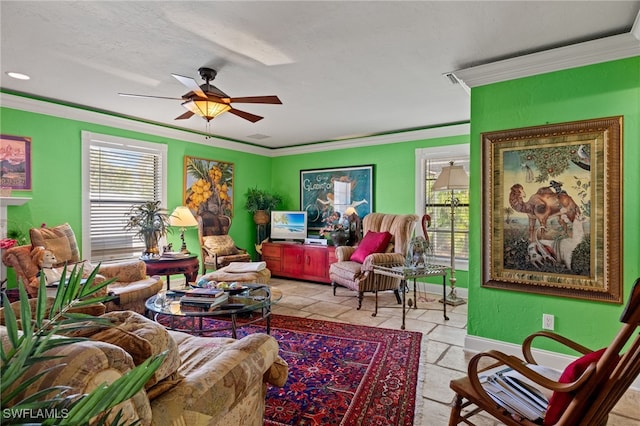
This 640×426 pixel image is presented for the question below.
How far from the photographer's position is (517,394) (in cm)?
154

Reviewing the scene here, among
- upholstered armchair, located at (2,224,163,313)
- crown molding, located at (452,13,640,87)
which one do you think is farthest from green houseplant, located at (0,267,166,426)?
crown molding, located at (452,13,640,87)

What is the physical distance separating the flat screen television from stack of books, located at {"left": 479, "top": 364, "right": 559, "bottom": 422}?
4695 mm

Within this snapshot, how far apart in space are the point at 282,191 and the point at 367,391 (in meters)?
5.01

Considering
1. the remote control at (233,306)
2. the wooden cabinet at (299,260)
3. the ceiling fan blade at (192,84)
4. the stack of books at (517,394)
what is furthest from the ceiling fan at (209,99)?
the wooden cabinet at (299,260)

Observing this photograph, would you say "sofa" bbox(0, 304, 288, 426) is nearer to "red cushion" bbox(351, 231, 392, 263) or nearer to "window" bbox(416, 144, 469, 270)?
"red cushion" bbox(351, 231, 392, 263)

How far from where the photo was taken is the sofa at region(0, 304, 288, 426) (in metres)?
0.90

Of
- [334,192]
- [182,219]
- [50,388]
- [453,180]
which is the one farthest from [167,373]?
[334,192]

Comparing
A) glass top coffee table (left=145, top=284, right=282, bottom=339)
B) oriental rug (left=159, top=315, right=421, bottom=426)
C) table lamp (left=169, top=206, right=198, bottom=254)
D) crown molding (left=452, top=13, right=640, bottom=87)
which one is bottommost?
oriental rug (left=159, top=315, right=421, bottom=426)

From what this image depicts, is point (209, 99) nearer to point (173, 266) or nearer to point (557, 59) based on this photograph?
point (173, 266)

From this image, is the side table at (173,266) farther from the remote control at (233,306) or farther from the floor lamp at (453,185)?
the floor lamp at (453,185)

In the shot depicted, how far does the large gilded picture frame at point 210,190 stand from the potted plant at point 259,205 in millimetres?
400

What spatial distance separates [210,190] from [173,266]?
1.92 metres

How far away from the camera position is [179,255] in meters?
4.48

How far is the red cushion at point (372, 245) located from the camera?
4.70 meters
